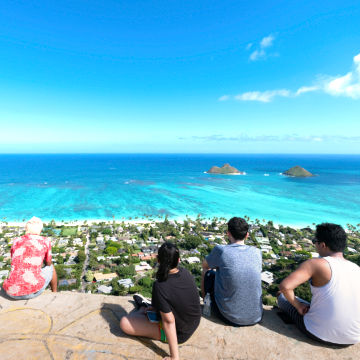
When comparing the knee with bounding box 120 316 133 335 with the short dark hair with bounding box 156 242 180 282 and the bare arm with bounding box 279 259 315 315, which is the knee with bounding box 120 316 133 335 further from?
the bare arm with bounding box 279 259 315 315

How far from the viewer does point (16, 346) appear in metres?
2.29

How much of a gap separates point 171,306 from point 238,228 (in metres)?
1.06

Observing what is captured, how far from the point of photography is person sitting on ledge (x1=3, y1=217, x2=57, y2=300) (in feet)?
9.27

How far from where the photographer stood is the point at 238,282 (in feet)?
7.58

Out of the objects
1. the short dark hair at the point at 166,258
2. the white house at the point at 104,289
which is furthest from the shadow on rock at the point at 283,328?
the white house at the point at 104,289

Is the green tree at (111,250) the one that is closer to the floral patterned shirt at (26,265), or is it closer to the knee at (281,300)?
the floral patterned shirt at (26,265)

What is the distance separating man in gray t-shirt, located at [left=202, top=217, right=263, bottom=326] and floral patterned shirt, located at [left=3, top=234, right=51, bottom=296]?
2.29m

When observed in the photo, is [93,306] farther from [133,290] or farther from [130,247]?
[130,247]

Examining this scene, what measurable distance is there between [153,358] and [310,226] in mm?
33579

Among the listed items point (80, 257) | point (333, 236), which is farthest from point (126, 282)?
point (333, 236)

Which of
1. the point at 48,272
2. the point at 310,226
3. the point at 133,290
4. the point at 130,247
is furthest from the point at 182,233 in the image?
the point at 48,272

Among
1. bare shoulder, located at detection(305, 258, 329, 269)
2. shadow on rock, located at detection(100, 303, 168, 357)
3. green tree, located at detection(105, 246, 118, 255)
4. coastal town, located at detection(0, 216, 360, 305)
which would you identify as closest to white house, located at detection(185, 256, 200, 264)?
coastal town, located at detection(0, 216, 360, 305)

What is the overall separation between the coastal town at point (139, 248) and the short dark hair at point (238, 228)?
1157cm

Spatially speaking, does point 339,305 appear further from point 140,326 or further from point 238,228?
point 140,326
